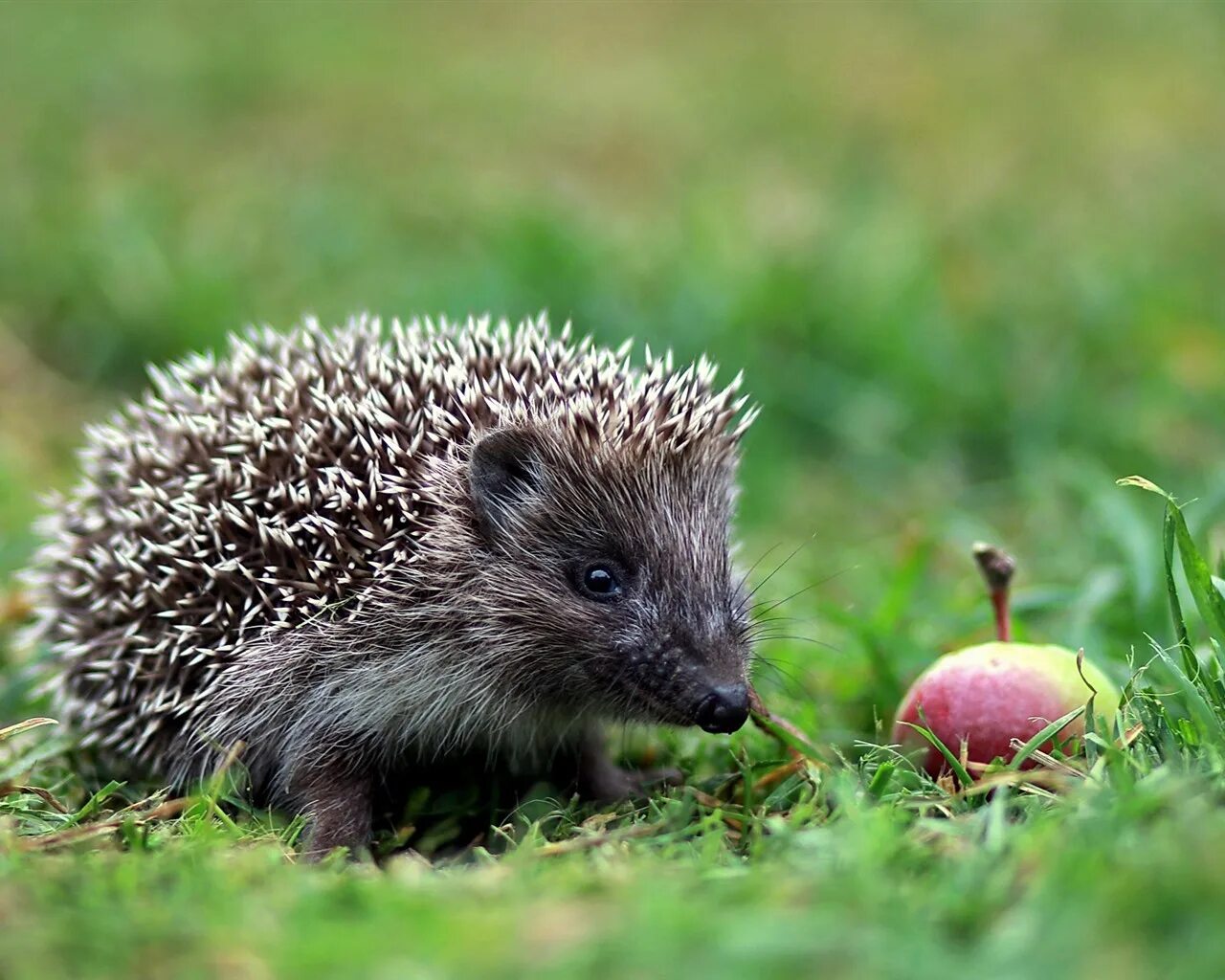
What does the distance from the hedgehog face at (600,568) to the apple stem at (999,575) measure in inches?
35.2

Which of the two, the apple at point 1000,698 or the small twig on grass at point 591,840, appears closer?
the small twig on grass at point 591,840

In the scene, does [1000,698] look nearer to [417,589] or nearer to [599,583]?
[599,583]

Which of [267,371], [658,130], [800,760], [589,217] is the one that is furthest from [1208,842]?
[658,130]

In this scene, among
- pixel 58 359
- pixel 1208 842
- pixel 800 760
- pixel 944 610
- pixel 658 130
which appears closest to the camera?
pixel 1208 842

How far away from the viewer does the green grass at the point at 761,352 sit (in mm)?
2955

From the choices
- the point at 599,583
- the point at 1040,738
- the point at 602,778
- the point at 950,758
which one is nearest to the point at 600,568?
the point at 599,583

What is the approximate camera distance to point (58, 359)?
9477 mm

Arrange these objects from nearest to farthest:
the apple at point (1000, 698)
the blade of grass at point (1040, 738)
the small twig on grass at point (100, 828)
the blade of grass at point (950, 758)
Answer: the small twig on grass at point (100, 828)
the blade of grass at point (1040, 738)
the blade of grass at point (950, 758)
the apple at point (1000, 698)

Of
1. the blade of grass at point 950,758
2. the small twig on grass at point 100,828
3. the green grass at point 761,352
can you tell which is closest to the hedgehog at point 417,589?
the green grass at point 761,352

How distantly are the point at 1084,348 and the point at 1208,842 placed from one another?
7.41 meters

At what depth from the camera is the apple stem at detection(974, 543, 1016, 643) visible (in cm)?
495

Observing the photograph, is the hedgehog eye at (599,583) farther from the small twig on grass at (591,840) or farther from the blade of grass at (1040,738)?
the blade of grass at (1040,738)

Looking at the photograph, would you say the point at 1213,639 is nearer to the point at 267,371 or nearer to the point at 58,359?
the point at 267,371

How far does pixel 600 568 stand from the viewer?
4.81 meters
